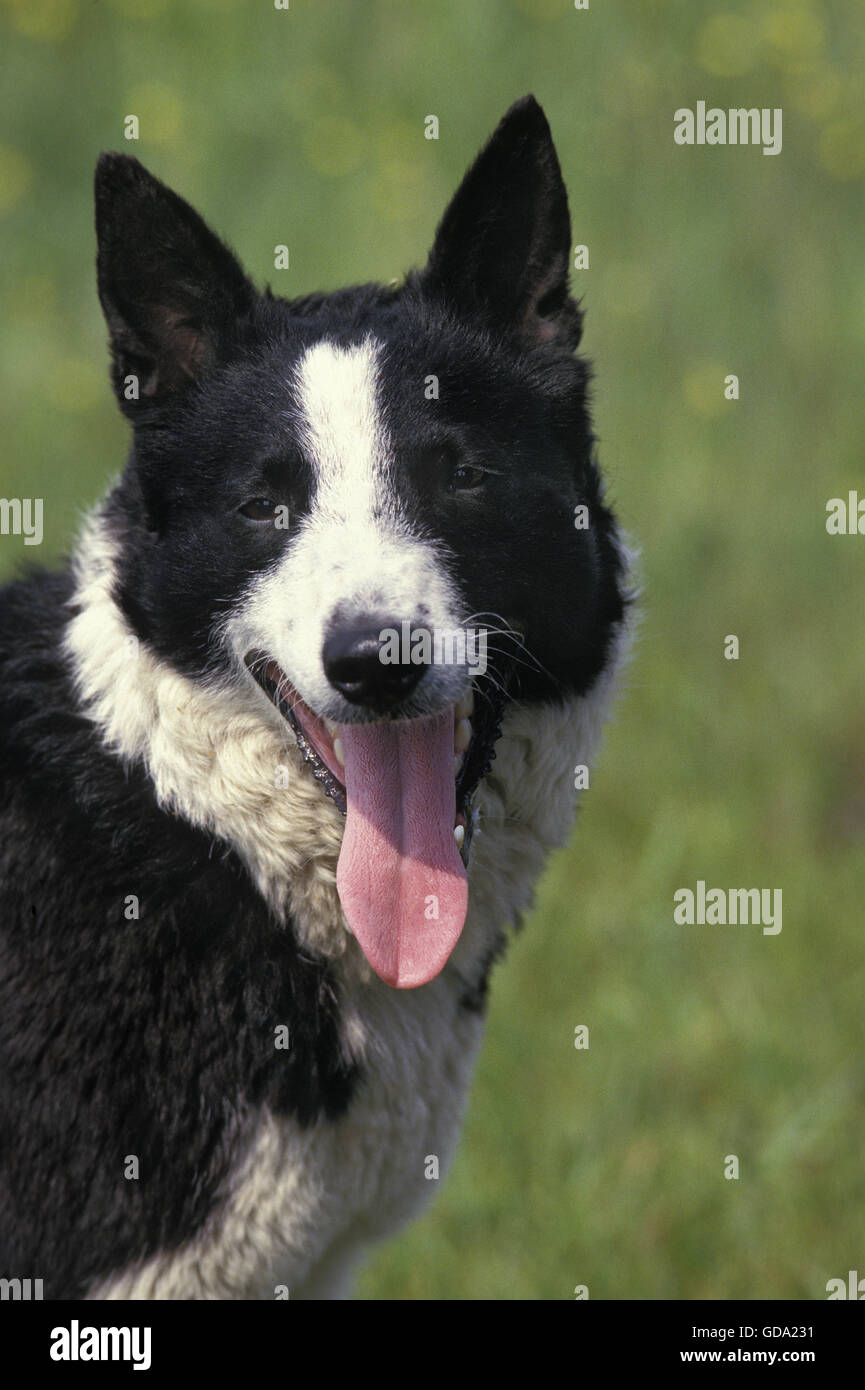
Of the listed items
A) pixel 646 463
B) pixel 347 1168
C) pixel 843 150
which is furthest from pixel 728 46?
pixel 347 1168

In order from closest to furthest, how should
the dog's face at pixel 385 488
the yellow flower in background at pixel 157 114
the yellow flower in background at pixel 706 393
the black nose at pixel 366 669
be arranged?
the black nose at pixel 366 669 → the dog's face at pixel 385 488 → the yellow flower in background at pixel 706 393 → the yellow flower in background at pixel 157 114

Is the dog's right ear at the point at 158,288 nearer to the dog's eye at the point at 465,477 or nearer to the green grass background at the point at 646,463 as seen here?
the dog's eye at the point at 465,477

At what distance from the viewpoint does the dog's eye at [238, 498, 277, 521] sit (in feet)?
10.2

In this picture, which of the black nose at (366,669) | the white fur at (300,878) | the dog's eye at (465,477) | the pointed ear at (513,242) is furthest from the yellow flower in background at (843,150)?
the black nose at (366,669)

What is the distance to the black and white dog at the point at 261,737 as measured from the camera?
3.13 metres

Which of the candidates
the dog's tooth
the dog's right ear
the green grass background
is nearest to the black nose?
the dog's tooth

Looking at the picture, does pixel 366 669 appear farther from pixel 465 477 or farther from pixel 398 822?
pixel 465 477

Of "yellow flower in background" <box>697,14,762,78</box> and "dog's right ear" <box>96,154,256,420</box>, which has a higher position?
"yellow flower in background" <box>697,14,762,78</box>

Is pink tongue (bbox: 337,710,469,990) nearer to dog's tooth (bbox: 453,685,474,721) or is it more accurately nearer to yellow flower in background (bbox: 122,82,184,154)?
dog's tooth (bbox: 453,685,474,721)

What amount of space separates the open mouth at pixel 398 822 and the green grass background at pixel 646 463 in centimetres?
130

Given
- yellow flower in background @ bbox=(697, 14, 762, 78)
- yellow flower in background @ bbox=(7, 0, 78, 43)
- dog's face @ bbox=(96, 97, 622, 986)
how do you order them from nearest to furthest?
dog's face @ bbox=(96, 97, 622, 986) < yellow flower in background @ bbox=(697, 14, 762, 78) < yellow flower in background @ bbox=(7, 0, 78, 43)

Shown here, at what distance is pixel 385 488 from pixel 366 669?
414 mm

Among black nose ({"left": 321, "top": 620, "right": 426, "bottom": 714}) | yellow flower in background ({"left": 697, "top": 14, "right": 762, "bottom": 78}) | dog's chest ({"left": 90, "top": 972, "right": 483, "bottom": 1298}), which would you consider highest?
yellow flower in background ({"left": 697, "top": 14, "right": 762, "bottom": 78})

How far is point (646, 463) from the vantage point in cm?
761
